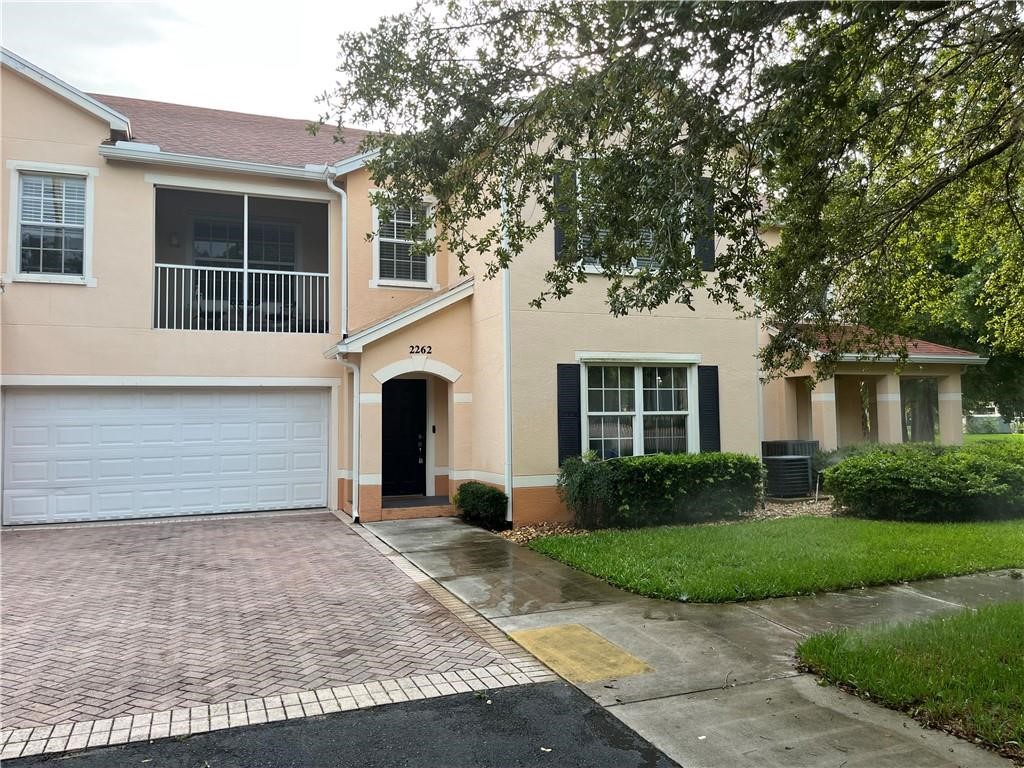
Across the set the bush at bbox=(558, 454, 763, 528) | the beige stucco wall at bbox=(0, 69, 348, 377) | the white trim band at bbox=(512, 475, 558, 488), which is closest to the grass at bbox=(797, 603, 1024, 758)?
the bush at bbox=(558, 454, 763, 528)

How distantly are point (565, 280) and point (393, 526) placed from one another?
20.0ft

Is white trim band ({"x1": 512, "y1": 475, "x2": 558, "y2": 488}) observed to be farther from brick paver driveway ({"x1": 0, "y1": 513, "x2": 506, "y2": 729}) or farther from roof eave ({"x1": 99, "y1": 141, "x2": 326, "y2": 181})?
roof eave ({"x1": 99, "y1": 141, "x2": 326, "y2": 181})

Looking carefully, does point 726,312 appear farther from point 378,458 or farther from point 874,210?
point 378,458

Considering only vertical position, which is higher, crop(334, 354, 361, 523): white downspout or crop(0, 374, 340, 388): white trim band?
crop(0, 374, 340, 388): white trim band

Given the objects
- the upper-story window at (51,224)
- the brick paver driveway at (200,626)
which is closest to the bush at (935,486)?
the brick paver driveway at (200,626)

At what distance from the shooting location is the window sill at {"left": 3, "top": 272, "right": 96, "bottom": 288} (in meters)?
11.6

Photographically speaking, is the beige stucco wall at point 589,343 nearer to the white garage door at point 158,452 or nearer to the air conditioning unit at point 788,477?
the air conditioning unit at point 788,477

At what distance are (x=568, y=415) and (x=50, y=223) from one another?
31.1 ft

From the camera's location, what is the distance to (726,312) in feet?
42.5

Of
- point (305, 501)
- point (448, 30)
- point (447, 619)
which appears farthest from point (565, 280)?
point (305, 501)

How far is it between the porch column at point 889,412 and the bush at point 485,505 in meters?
10.2

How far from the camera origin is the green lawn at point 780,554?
7.37 meters

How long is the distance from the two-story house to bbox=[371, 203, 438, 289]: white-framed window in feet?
0.13

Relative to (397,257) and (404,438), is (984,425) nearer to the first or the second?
(404,438)
